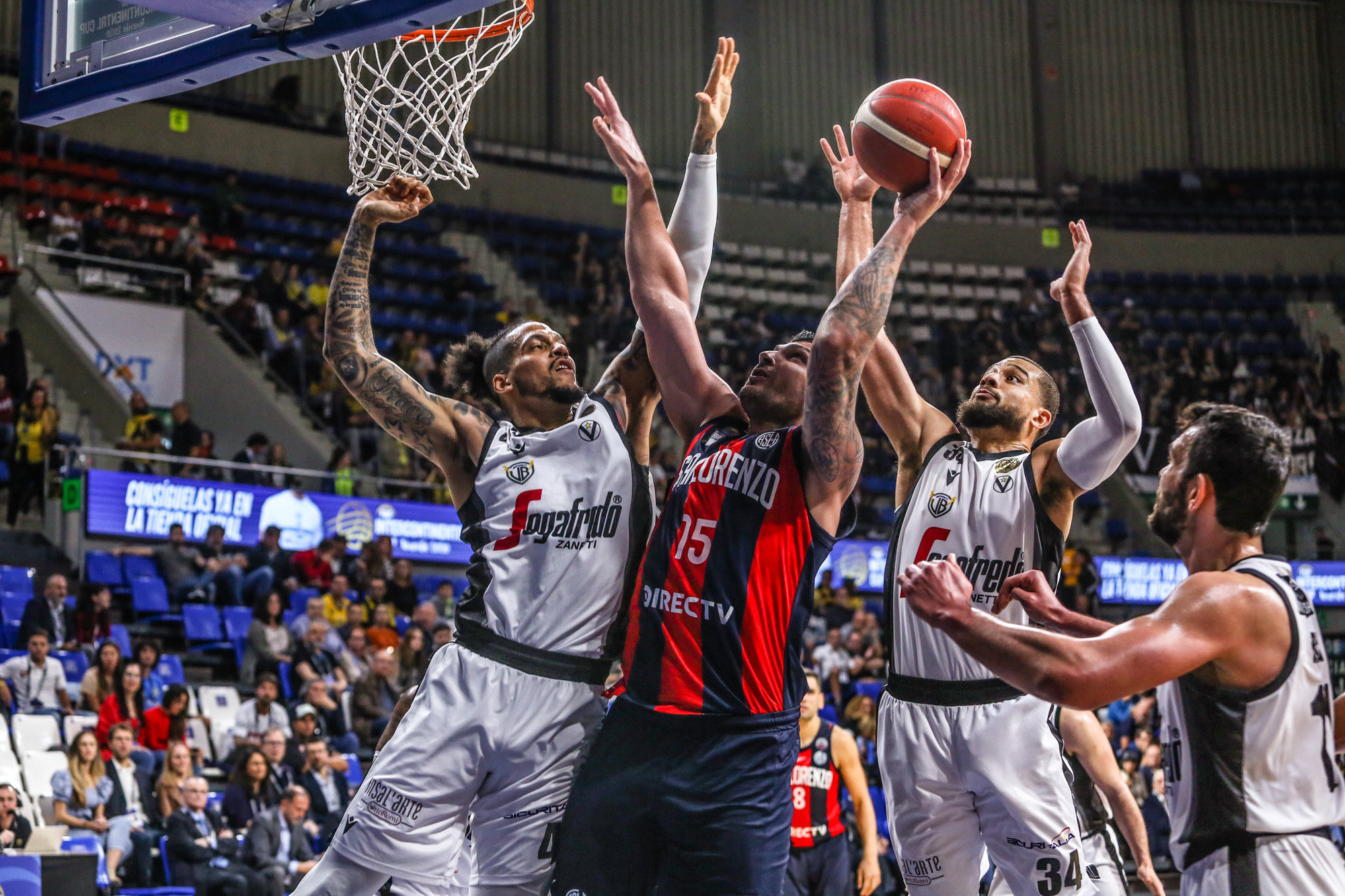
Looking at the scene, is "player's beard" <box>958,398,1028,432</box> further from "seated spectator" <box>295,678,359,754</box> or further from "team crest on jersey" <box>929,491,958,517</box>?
"seated spectator" <box>295,678,359,754</box>

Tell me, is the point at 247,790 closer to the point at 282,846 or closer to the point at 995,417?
the point at 282,846

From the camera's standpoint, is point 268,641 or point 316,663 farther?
point 268,641

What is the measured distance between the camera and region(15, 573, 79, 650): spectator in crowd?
10586 mm

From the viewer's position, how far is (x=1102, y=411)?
165 inches

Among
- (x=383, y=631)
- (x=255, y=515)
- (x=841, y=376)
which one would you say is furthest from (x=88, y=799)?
(x=841, y=376)

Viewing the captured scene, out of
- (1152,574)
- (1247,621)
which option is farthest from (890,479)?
(1247,621)

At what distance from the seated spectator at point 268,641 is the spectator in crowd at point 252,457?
9.79 ft

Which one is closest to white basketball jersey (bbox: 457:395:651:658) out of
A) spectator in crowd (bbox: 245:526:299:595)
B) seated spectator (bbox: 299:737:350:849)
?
seated spectator (bbox: 299:737:350:849)

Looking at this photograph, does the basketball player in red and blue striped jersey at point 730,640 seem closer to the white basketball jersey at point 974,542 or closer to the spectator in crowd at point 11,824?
the white basketball jersey at point 974,542

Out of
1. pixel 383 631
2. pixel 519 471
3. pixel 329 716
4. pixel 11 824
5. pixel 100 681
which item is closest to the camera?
pixel 519 471

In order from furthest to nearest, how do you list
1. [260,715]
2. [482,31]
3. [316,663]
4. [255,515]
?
[255,515]
[316,663]
[260,715]
[482,31]

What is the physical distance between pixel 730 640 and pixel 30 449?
1163cm

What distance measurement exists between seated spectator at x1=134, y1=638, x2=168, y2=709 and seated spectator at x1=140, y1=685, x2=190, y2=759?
0.27 metres

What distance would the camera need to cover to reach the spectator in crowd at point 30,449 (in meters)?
13.2
